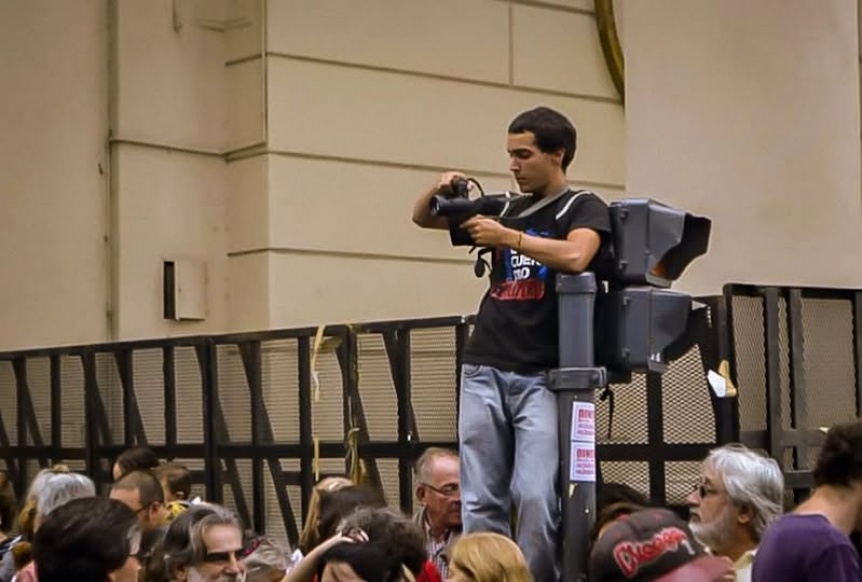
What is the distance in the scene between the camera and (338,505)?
276 inches

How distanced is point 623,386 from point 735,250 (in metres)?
2.87

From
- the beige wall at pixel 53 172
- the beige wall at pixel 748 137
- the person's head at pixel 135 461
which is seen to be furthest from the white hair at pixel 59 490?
the beige wall at pixel 53 172

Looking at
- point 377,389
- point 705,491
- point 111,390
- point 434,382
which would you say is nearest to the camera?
point 705,491

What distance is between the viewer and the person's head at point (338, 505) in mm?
6920

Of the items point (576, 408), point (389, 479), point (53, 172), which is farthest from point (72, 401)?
point (576, 408)

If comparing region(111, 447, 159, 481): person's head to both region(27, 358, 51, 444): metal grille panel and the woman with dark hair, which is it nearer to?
region(27, 358, 51, 444): metal grille panel

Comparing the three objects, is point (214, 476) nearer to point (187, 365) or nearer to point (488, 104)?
point (187, 365)

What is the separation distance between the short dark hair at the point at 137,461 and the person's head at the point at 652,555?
6.67 meters

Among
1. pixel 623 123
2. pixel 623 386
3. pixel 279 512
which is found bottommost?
pixel 279 512

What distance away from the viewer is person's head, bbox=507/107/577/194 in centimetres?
632

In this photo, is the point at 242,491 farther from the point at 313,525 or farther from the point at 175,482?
the point at 313,525

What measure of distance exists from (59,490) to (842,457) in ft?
14.7

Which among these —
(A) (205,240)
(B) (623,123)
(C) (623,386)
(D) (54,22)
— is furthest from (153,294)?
(C) (623,386)

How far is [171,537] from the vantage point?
652 centimetres
